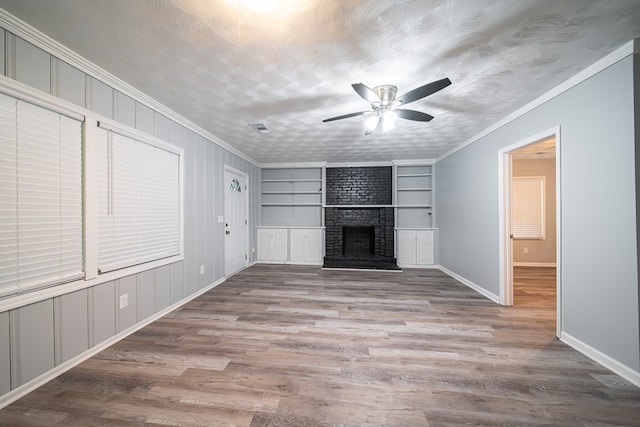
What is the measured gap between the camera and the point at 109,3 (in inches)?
55.5

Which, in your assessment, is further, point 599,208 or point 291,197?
point 291,197

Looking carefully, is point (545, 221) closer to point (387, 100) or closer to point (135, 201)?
point (387, 100)

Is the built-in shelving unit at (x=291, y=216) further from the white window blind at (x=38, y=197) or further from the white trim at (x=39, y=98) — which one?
the white trim at (x=39, y=98)

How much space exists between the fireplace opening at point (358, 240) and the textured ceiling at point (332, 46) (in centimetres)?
353

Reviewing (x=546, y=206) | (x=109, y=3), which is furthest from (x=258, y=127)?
(x=546, y=206)

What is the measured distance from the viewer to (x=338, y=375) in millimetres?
1802

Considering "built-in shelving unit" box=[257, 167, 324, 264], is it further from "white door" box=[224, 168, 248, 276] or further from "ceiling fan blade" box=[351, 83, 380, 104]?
"ceiling fan blade" box=[351, 83, 380, 104]

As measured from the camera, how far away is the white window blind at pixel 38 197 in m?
1.54

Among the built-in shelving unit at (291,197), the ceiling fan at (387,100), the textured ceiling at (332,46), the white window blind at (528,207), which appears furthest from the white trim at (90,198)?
the white window blind at (528,207)

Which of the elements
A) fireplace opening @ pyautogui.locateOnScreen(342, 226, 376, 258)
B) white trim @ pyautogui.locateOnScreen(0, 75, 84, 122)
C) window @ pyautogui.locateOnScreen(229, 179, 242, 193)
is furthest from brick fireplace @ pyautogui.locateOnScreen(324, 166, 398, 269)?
white trim @ pyautogui.locateOnScreen(0, 75, 84, 122)

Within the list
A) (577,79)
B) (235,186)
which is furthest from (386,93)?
(235,186)

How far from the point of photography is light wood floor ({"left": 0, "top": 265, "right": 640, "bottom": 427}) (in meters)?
1.45

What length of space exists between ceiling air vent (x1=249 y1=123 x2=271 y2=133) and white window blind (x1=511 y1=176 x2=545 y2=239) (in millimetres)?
5675

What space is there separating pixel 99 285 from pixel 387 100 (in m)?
3.15
